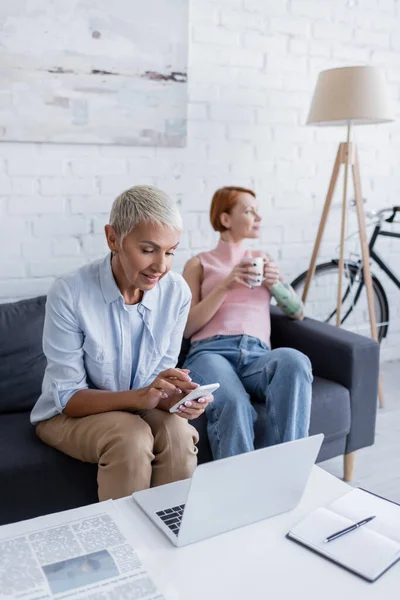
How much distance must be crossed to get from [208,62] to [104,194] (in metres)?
0.72

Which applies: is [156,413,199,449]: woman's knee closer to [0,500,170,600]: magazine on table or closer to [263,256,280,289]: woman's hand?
[0,500,170,600]: magazine on table

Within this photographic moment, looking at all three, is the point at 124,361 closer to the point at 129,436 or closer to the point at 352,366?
the point at 129,436

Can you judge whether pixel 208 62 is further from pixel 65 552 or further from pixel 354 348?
pixel 65 552

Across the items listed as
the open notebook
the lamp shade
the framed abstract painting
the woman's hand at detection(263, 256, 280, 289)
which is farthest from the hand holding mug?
the open notebook

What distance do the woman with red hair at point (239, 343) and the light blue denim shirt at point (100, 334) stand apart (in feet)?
0.92

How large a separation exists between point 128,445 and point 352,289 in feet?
7.14

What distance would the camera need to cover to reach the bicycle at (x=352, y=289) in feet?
10.5

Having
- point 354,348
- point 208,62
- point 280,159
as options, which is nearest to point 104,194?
point 208,62

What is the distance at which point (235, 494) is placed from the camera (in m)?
1.10

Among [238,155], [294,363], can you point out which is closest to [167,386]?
[294,363]

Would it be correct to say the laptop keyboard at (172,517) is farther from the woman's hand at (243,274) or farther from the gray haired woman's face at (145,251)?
the woman's hand at (243,274)

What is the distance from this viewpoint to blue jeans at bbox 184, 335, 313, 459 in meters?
1.82

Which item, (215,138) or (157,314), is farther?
(215,138)

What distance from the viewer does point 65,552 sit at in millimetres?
1048
